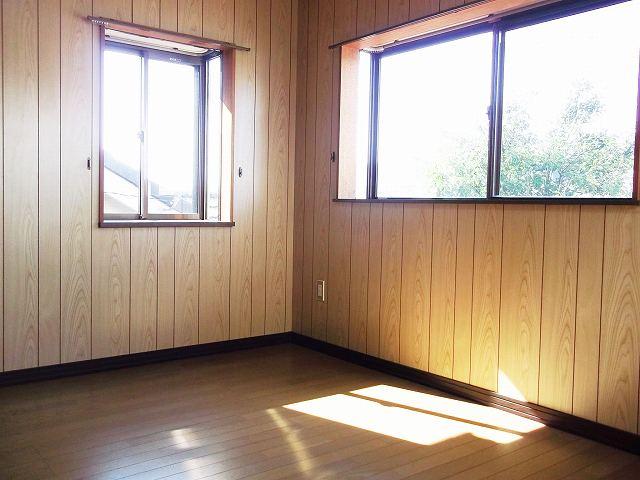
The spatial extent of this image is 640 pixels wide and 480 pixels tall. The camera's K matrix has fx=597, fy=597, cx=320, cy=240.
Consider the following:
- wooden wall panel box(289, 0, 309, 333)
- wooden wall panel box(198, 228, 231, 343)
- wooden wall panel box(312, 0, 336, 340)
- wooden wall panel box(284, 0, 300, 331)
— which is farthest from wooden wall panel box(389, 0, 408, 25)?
wooden wall panel box(198, 228, 231, 343)

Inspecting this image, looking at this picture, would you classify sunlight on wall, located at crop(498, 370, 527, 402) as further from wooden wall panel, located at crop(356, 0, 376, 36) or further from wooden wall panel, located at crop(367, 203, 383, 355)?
wooden wall panel, located at crop(356, 0, 376, 36)

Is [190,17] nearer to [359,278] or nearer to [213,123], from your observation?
[213,123]

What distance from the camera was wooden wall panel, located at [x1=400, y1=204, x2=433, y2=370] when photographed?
3.53m

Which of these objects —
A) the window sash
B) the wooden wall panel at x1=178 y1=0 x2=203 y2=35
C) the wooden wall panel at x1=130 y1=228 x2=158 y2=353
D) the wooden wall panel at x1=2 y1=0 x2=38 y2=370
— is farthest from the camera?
the wooden wall panel at x1=178 y1=0 x2=203 y2=35

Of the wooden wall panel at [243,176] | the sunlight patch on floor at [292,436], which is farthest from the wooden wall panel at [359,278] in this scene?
the sunlight patch on floor at [292,436]

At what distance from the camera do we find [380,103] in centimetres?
407

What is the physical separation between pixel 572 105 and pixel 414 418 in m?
1.73

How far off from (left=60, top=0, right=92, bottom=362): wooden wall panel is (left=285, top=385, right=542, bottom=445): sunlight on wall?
55.5 inches

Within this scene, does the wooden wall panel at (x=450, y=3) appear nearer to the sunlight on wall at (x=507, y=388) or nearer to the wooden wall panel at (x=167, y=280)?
the wooden wall panel at (x=167, y=280)

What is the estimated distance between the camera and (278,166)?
445 cm

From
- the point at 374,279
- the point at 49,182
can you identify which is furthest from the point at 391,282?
the point at 49,182

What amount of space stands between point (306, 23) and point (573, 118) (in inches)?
86.4

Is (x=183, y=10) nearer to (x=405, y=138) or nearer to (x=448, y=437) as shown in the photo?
(x=405, y=138)

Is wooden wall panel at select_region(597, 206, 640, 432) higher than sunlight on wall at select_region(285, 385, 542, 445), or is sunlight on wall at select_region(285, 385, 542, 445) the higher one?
wooden wall panel at select_region(597, 206, 640, 432)
